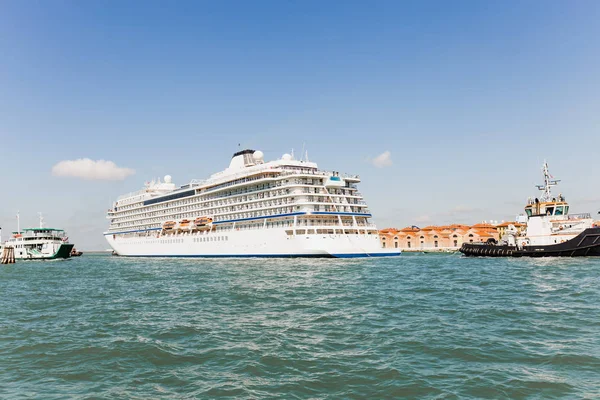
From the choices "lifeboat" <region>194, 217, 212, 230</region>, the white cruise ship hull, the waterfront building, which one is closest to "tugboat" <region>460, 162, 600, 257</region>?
the white cruise ship hull

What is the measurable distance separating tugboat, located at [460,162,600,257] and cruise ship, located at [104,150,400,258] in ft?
56.6

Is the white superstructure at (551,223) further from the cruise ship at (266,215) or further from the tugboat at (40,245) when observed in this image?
the tugboat at (40,245)

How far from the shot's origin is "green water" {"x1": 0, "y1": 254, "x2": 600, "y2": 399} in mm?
9945

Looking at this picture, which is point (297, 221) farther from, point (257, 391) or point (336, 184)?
point (257, 391)

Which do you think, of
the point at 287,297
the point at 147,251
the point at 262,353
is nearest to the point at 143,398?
the point at 262,353

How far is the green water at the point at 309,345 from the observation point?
9.95 metres

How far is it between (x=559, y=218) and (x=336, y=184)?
30682 millimetres

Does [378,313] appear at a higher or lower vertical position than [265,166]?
lower

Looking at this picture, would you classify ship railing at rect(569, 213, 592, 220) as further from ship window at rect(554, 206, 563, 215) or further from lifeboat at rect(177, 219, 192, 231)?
lifeboat at rect(177, 219, 192, 231)

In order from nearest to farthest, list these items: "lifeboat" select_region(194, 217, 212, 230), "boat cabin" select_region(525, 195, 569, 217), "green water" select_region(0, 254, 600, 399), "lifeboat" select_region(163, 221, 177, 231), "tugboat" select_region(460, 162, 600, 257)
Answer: "green water" select_region(0, 254, 600, 399) < "tugboat" select_region(460, 162, 600, 257) < "boat cabin" select_region(525, 195, 569, 217) < "lifeboat" select_region(194, 217, 212, 230) < "lifeboat" select_region(163, 221, 177, 231)

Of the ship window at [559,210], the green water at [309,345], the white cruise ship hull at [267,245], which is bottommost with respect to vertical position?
the green water at [309,345]

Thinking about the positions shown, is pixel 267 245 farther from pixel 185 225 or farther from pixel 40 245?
pixel 40 245

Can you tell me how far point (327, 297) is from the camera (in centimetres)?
2316

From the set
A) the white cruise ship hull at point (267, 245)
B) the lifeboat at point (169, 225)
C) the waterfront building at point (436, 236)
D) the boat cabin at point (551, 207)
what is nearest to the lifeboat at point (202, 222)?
the white cruise ship hull at point (267, 245)
